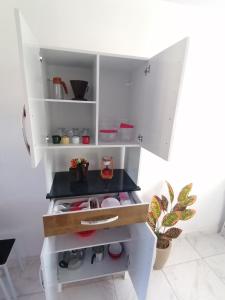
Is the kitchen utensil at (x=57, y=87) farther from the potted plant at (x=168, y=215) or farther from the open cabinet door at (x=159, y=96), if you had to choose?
the potted plant at (x=168, y=215)

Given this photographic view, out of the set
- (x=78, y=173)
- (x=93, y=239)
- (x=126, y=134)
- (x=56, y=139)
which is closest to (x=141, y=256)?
(x=93, y=239)

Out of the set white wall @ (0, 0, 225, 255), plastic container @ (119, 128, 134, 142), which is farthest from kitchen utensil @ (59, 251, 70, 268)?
plastic container @ (119, 128, 134, 142)

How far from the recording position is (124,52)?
3.94 ft

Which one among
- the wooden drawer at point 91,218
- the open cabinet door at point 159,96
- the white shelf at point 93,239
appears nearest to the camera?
the open cabinet door at point 159,96

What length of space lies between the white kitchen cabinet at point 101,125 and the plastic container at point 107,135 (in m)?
0.07

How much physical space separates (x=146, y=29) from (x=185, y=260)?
2.15 m

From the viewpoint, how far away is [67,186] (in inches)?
44.7

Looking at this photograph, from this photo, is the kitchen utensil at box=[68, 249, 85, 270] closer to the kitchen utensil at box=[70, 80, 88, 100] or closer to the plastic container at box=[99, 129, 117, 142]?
the plastic container at box=[99, 129, 117, 142]

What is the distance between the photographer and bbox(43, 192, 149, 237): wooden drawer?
2.90ft

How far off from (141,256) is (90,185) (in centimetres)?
60

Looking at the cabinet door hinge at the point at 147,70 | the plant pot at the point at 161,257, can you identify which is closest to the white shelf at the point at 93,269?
the plant pot at the point at 161,257

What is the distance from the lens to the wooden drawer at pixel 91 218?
884 mm

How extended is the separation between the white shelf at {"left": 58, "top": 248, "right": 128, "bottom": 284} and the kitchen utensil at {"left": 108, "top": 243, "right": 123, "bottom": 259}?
0.03 m

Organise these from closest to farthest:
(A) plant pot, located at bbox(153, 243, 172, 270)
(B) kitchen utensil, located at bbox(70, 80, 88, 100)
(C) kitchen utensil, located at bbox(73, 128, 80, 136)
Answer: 1. (B) kitchen utensil, located at bbox(70, 80, 88, 100)
2. (C) kitchen utensil, located at bbox(73, 128, 80, 136)
3. (A) plant pot, located at bbox(153, 243, 172, 270)
